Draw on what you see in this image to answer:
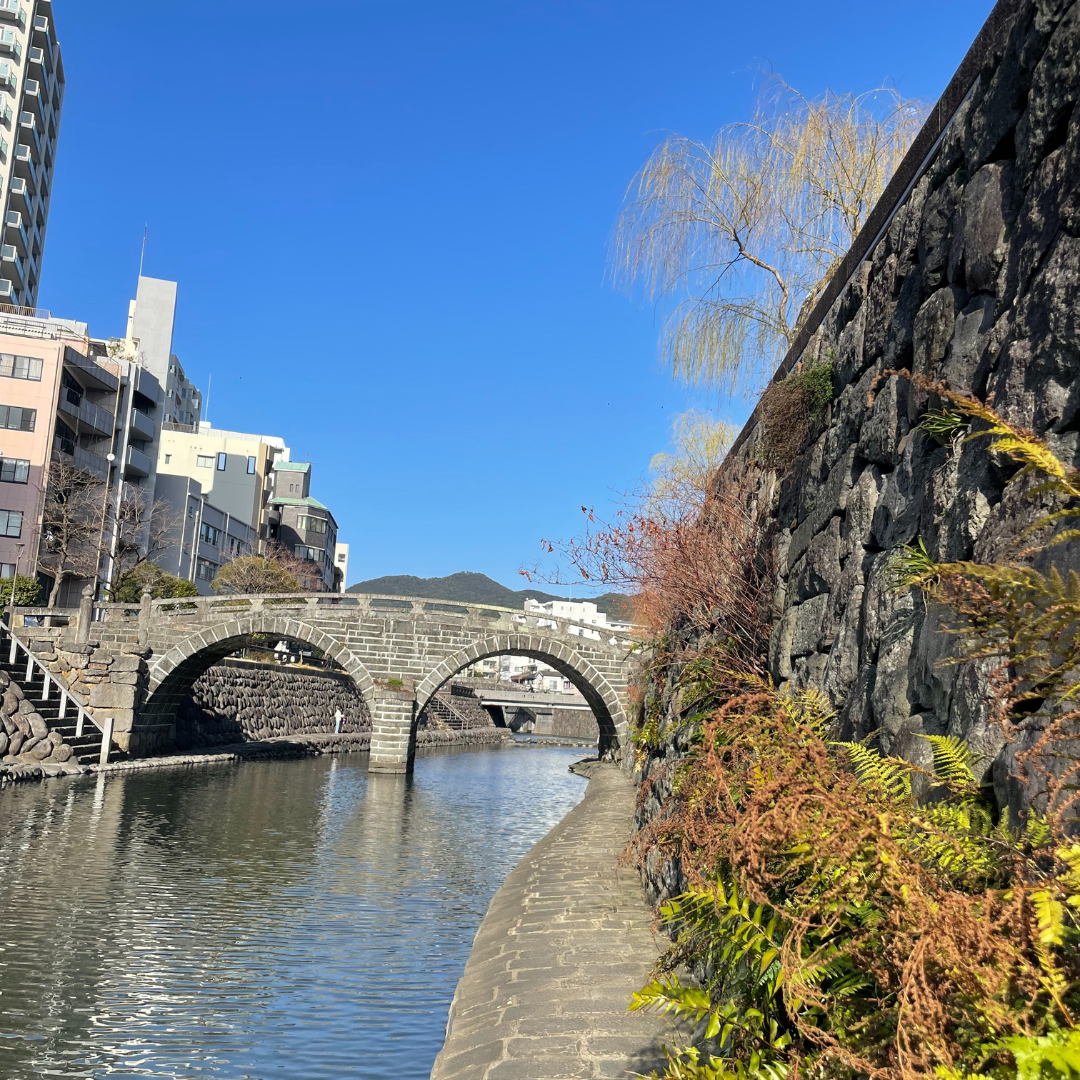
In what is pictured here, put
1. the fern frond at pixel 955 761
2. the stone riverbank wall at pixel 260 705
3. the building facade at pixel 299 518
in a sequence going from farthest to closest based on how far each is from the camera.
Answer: the building facade at pixel 299 518 < the stone riverbank wall at pixel 260 705 < the fern frond at pixel 955 761

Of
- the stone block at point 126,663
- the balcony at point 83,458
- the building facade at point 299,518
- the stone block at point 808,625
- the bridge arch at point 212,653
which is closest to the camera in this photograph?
the stone block at point 808,625

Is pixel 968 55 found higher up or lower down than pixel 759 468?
higher up

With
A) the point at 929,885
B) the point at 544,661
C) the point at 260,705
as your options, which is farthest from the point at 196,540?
the point at 929,885

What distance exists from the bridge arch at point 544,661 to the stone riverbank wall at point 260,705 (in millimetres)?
7576

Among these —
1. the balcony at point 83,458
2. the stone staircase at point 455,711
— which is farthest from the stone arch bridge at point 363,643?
the stone staircase at point 455,711

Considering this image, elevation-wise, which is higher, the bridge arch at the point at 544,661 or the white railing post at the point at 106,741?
the bridge arch at the point at 544,661

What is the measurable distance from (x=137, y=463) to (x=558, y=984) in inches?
1697

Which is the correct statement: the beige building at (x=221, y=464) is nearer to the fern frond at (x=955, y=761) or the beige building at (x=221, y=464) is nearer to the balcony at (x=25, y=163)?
the balcony at (x=25, y=163)

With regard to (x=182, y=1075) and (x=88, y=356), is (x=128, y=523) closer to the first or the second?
(x=88, y=356)

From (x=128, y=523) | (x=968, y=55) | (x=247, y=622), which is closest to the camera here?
(x=968, y=55)

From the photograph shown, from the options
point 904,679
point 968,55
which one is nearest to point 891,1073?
point 904,679

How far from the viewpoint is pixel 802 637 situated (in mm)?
4961

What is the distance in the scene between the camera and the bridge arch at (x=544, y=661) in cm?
2633

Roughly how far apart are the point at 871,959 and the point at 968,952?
33cm
